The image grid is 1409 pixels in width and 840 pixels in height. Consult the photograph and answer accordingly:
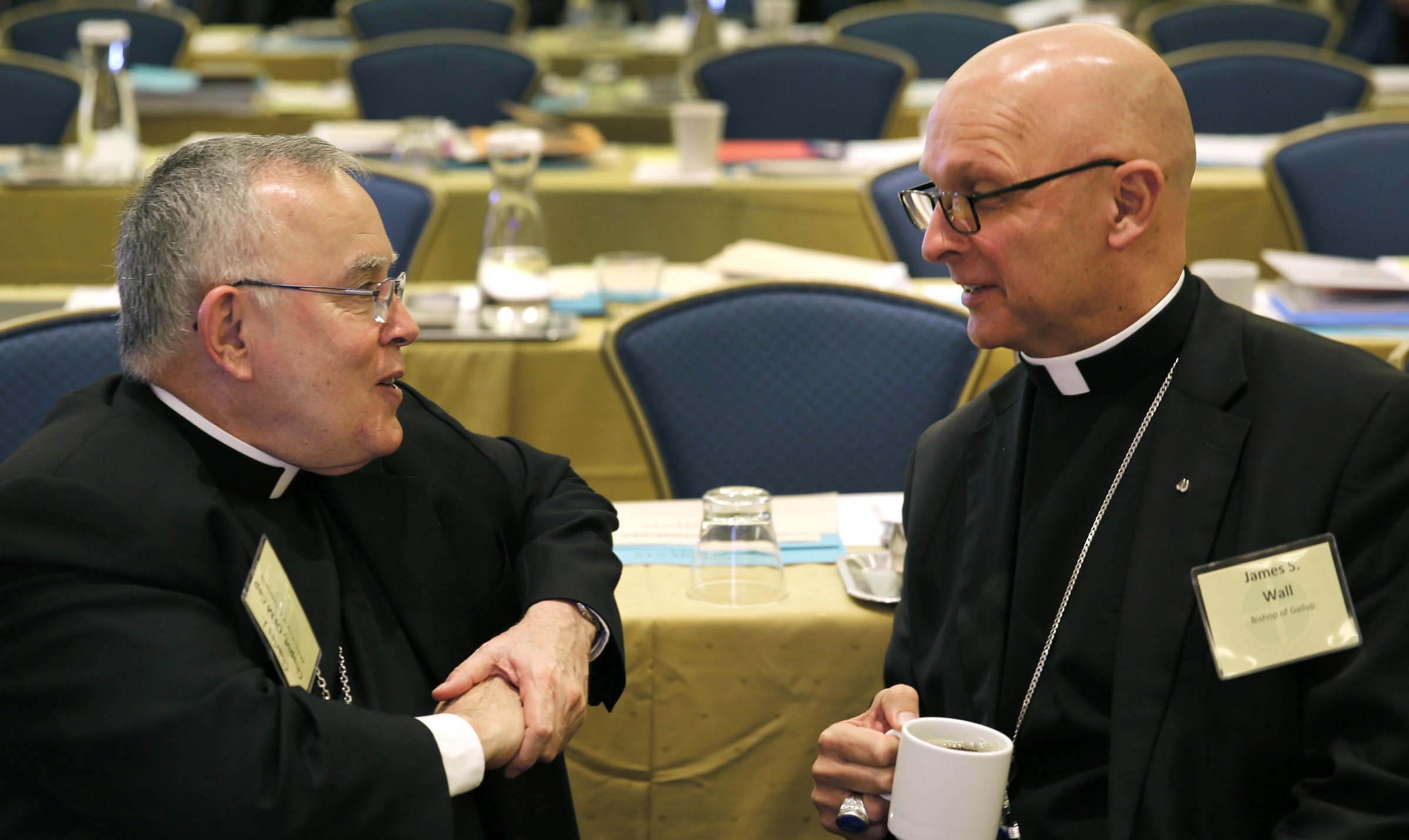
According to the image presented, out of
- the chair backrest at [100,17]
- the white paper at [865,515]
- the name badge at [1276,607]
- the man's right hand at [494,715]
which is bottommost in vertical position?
the chair backrest at [100,17]

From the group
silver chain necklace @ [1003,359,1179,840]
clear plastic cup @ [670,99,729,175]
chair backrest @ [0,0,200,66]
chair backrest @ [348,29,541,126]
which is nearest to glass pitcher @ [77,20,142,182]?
chair backrest @ [348,29,541,126]

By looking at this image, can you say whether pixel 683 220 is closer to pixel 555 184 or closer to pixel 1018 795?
pixel 555 184

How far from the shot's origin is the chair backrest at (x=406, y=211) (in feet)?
11.1

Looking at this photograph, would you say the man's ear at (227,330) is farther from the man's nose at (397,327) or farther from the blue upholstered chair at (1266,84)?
the blue upholstered chair at (1266,84)

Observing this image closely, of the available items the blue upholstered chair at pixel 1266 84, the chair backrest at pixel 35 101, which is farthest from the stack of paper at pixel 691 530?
the chair backrest at pixel 35 101

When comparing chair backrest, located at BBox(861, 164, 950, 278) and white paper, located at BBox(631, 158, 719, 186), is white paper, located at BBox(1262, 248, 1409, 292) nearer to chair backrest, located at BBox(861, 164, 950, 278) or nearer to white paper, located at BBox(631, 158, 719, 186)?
chair backrest, located at BBox(861, 164, 950, 278)

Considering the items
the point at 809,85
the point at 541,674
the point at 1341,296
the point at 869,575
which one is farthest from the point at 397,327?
the point at 809,85

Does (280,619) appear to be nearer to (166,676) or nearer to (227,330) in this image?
(166,676)

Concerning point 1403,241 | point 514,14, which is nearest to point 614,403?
point 1403,241

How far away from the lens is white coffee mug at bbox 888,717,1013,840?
1.39 metres

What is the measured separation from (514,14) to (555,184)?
2.96 metres

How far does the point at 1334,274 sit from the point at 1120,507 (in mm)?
1913

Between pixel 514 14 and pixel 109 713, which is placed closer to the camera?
pixel 109 713

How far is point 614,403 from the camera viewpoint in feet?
10.3
